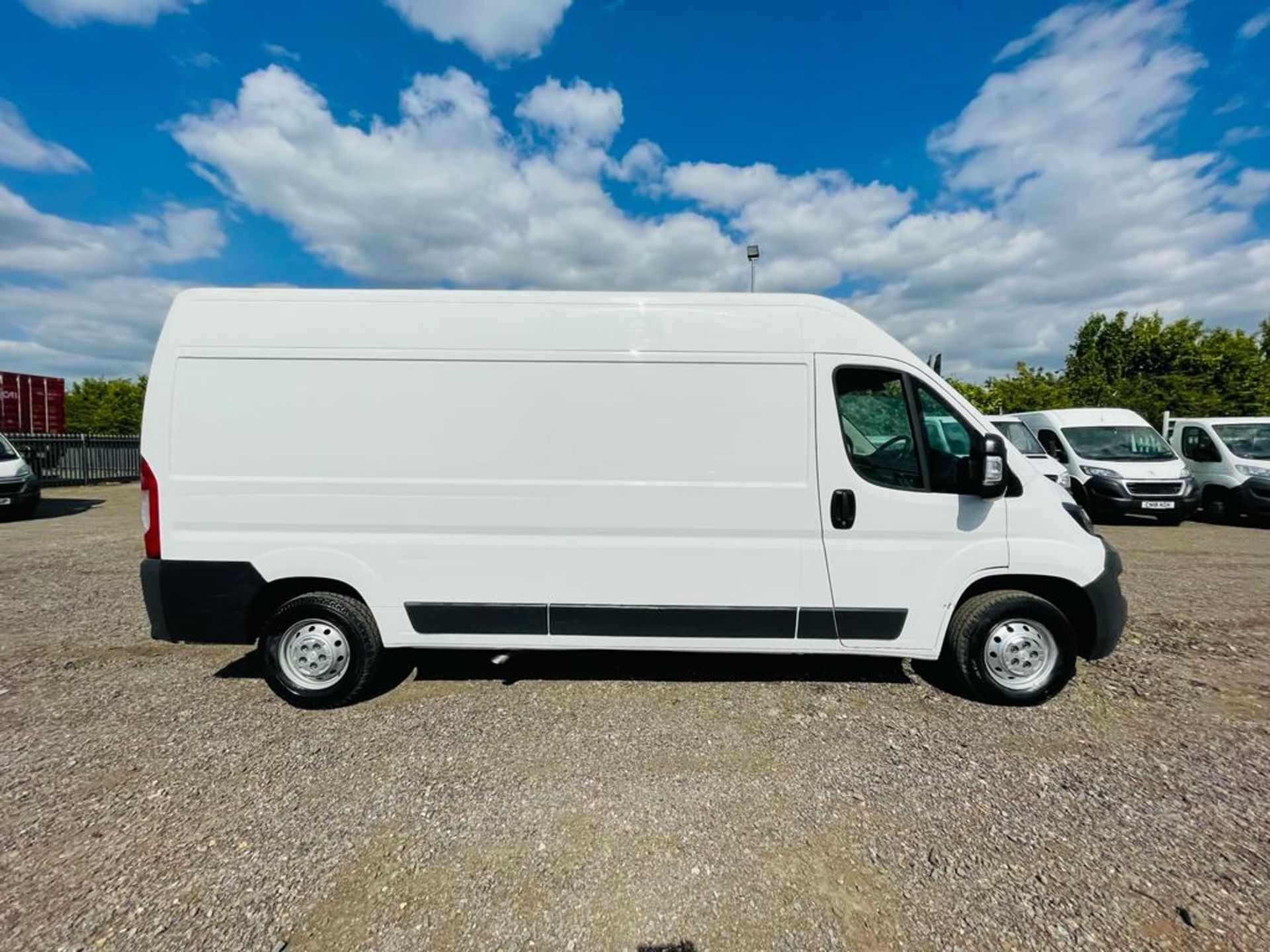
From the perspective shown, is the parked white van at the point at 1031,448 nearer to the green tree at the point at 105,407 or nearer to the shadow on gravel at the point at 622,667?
the shadow on gravel at the point at 622,667

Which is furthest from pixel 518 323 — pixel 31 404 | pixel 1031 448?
pixel 31 404

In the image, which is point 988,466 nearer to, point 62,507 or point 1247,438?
point 1247,438

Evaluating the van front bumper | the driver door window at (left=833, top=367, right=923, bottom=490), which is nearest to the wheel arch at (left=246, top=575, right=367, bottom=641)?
the driver door window at (left=833, top=367, right=923, bottom=490)

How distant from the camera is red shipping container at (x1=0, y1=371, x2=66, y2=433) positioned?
1859 cm

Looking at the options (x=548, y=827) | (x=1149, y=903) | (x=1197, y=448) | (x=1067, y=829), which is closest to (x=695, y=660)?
(x=548, y=827)

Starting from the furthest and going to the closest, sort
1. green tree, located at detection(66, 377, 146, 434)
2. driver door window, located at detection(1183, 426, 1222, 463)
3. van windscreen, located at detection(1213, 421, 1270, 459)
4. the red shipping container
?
green tree, located at detection(66, 377, 146, 434)
the red shipping container
driver door window, located at detection(1183, 426, 1222, 463)
van windscreen, located at detection(1213, 421, 1270, 459)

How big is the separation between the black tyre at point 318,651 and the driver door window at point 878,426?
307 centimetres

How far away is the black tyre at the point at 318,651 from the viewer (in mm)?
3529

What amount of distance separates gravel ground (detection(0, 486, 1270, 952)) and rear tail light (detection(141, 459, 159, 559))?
103 centimetres

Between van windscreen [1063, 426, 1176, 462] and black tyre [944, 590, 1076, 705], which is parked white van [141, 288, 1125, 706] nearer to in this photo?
black tyre [944, 590, 1076, 705]

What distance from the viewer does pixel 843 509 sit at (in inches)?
133

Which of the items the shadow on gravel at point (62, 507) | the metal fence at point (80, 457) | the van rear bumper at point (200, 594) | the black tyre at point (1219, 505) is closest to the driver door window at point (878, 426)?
the van rear bumper at point (200, 594)

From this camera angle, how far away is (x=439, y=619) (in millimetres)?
3504

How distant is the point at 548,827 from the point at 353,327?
284 cm
